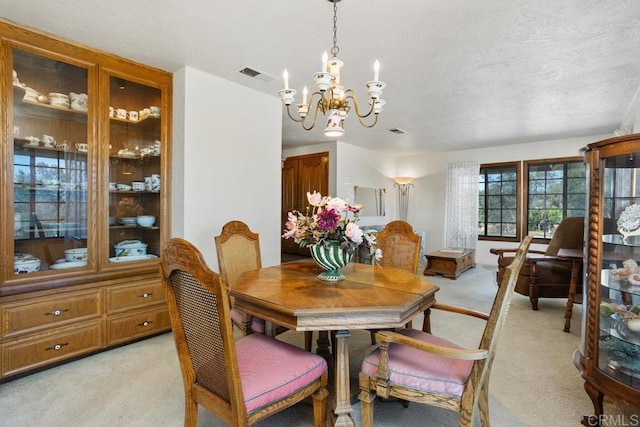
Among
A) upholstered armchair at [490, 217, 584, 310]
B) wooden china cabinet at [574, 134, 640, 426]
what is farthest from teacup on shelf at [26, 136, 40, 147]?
upholstered armchair at [490, 217, 584, 310]

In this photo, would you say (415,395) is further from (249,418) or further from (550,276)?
(550,276)

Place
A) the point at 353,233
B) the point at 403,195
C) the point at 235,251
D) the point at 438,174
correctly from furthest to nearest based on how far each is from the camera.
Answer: the point at 403,195 < the point at 438,174 < the point at 235,251 < the point at 353,233

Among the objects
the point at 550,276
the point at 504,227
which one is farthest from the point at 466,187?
the point at 550,276

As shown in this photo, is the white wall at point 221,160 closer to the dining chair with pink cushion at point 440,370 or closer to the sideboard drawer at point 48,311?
the sideboard drawer at point 48,311

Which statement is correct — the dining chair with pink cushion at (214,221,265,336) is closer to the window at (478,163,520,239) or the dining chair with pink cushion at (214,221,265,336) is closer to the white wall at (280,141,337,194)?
the white wall at (280,141,337,194)

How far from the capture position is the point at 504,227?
659cm

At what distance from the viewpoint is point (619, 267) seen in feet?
5.26

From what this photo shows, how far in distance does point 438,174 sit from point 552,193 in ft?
7.13

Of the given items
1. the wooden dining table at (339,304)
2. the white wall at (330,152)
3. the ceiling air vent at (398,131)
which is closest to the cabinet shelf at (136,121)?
the wooden dining table at (339,304)

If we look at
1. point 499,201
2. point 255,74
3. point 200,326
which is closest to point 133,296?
point 200,326

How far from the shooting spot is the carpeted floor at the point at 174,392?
1770 mm

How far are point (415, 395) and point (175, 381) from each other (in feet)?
5.26

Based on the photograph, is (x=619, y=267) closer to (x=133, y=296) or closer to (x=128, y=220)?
(x=133, y=296)

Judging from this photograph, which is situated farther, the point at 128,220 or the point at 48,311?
the point at 128,220
